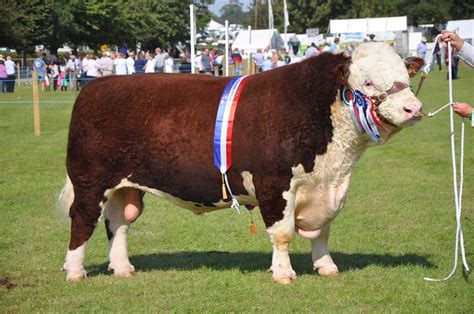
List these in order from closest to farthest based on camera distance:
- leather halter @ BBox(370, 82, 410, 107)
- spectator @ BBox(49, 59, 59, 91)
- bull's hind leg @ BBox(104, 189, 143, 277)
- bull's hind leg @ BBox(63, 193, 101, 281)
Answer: leather halter @ BBox(370, 82, 410, 107) < bull's hind leg @ BBox(63, 193, 101, 281) < bull's hind leg @ BBox(104, 189, 143, 277) < spectator @ BBox(49, 59, 59, 91)

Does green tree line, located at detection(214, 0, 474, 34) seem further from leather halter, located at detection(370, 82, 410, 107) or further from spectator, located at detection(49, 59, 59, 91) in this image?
leather halter, located at detection(370, 82, 410, 107)

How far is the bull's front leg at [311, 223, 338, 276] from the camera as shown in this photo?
739 cm

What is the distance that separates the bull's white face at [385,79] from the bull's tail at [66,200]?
2.98m

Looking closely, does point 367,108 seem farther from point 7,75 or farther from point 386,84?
point 7,75

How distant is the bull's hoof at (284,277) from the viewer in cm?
704

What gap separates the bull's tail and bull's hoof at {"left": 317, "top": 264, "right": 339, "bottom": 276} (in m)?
2.54

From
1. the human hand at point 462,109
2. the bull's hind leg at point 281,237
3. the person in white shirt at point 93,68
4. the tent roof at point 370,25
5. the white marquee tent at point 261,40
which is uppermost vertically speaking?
the tent roof at point 370,25

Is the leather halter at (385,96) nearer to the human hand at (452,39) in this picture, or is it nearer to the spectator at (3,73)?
the human hand at (452,39)

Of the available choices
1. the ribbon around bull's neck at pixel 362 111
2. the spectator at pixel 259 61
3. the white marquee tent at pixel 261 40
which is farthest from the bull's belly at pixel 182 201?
the white marquee tent at pixel 261 40

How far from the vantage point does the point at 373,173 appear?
13.9m

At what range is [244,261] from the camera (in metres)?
8.17

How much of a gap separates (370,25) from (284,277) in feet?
205

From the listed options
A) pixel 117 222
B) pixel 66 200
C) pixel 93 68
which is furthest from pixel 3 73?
pixel 117 222

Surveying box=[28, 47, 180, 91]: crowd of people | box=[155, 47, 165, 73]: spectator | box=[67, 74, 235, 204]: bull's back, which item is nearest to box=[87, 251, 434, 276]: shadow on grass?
box=[67, 74, 235, 204]: bull's back
